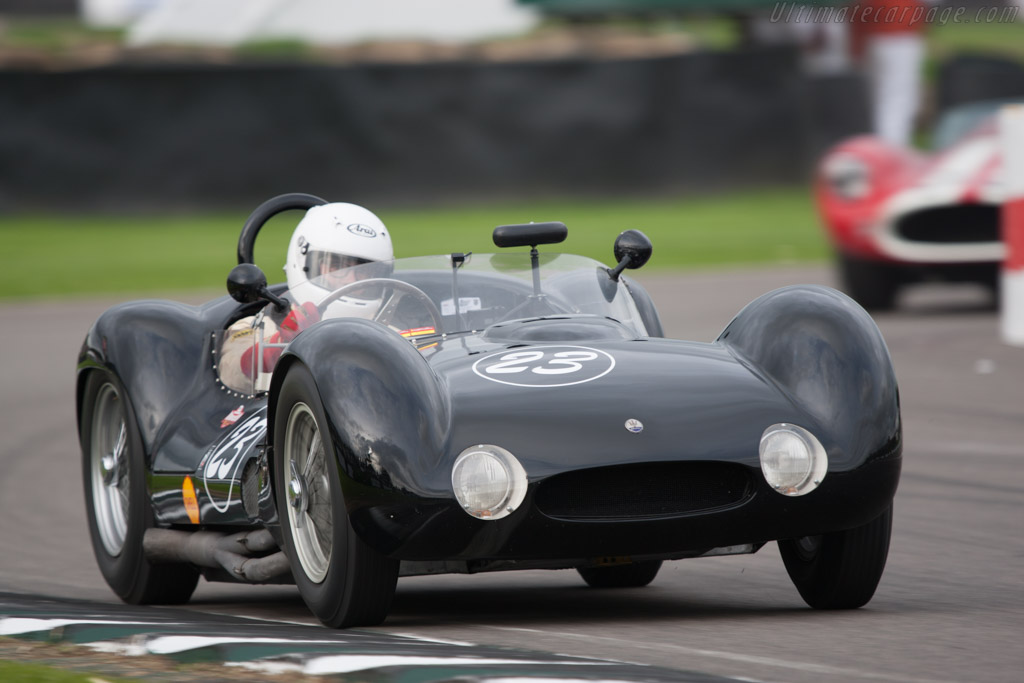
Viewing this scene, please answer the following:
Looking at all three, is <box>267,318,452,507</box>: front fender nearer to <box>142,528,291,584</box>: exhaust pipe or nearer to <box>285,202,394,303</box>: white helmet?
<box>142,528,291,584</box>: exhaust pipe

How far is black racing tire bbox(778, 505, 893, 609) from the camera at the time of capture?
4602 millimetres

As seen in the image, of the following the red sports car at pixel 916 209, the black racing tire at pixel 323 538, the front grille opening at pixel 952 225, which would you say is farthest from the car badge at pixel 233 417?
the front grille opening at pixel 952 225

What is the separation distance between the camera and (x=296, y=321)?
562 centimetres

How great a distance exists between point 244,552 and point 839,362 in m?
1.77

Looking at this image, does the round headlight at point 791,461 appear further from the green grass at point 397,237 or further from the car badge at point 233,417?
the green grass at point 397,237

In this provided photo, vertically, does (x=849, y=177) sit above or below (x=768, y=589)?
above

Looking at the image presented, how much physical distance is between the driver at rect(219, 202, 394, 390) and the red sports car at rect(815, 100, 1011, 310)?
23.5 feet

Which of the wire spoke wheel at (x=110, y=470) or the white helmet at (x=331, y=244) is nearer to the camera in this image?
Answer: the white helmet at (x=331, y=244)

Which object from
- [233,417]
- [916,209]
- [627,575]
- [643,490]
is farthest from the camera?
[916,209]

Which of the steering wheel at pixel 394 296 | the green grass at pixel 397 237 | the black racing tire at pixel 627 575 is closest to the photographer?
the steering wheel at pixel 394 296

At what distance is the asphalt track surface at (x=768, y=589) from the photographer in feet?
13.2

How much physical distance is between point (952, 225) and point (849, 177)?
0.87m

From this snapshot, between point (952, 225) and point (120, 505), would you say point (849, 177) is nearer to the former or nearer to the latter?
point (952, 225)

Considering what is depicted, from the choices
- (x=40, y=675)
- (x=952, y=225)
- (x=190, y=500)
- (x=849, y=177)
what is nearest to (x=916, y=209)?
(x=952, y=225)
